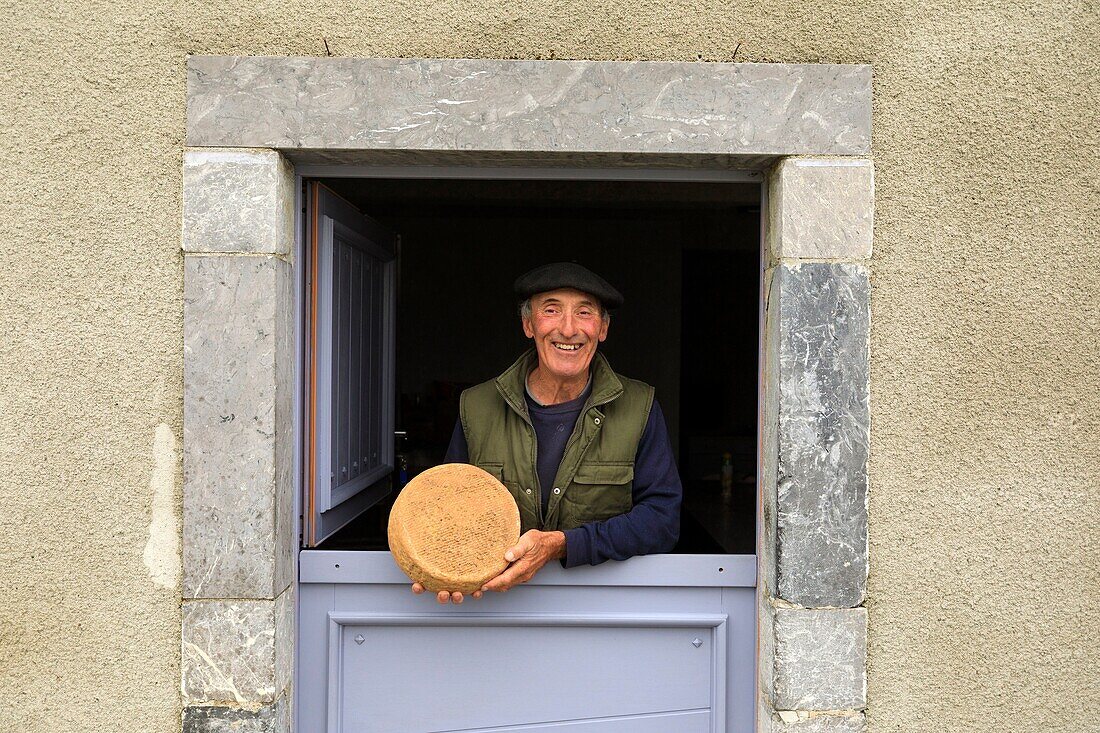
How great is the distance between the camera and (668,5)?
2.40 meters

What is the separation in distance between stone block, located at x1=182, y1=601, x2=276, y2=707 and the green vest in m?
0.82

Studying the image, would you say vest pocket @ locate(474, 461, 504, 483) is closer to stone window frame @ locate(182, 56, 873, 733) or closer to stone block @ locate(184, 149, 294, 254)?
stone window frame @ locate(182, 56, 873, 733)

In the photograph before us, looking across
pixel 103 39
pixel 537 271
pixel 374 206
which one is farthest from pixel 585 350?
pixel 374 206

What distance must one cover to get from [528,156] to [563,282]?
436 millimetres

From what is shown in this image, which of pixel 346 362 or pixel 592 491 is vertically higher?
pixel 346 362

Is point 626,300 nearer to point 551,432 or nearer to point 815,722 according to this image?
point 551,432

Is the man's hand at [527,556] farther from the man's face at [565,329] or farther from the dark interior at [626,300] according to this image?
the dark interior at [626,300]

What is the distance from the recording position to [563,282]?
268 centimetres

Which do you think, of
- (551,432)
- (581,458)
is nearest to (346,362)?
(551,432)

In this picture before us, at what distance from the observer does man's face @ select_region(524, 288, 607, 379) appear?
2729mm

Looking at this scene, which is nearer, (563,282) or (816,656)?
(816,656)

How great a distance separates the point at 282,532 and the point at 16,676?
34.0 inches

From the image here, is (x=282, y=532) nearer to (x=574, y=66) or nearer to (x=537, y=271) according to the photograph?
(x=537, y=271)

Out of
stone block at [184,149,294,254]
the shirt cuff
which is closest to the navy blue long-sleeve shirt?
the shirt cuff
